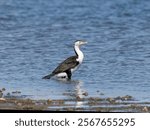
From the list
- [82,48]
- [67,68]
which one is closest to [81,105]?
[67,68]

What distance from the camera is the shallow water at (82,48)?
1686cm

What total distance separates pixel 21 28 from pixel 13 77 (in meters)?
12.4

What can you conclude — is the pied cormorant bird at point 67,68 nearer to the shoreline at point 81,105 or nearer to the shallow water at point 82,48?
the shallow water at point 82,48

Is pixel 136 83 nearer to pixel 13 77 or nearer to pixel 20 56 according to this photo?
pixel 13 77

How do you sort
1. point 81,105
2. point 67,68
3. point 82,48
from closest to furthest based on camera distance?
point 81,105
point 67,68
point 82,48

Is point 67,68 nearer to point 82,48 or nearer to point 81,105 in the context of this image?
point 82,48

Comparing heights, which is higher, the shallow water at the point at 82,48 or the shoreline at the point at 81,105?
the shoreline at the point at 81,105

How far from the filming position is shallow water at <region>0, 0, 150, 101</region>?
55.3ft

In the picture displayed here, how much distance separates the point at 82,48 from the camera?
23453mm

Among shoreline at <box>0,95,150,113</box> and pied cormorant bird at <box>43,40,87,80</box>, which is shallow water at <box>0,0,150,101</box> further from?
shoreline at <box>0,95,150,113</box>

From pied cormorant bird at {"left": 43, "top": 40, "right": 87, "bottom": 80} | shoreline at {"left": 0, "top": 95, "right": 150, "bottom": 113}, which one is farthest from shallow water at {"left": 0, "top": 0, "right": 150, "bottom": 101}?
shoreline at {"left": 0, "top": 95, "right": 150, "bottom": 113}

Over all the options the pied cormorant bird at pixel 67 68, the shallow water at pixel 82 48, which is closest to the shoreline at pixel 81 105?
the shallow water at pixel 82 48

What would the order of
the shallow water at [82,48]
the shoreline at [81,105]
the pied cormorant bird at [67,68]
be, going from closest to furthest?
the shoreline at [81,105] < the shallow water at [82,48] < the pied cormorant bird at [67,68]

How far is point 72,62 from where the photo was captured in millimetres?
19391
